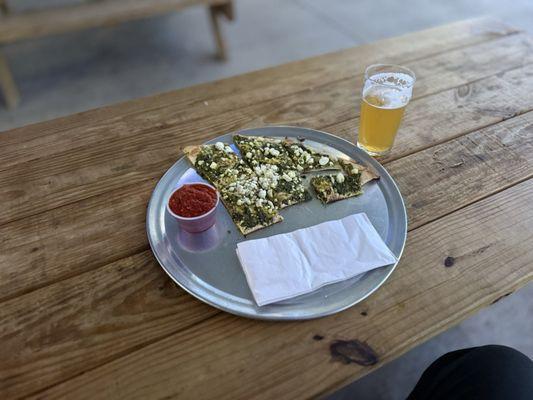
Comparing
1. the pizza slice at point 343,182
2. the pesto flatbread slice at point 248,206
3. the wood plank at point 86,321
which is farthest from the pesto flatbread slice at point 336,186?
the wood plank at point 86,321

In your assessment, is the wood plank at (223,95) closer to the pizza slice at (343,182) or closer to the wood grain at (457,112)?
the wood grain at (457,112)

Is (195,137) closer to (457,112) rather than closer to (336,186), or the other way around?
(336,186)

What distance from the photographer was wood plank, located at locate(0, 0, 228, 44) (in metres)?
1.91

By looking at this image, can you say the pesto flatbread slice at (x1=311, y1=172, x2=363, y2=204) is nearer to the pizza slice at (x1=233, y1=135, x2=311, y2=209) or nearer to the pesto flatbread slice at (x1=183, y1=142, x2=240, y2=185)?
the pizza slice at (x1=233, y1=135, x2=311, y2=209)

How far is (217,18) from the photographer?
2.43 m

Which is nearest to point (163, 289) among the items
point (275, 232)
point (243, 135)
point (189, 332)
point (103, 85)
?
point (189, 332)

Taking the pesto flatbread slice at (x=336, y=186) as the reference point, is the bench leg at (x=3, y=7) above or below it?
below

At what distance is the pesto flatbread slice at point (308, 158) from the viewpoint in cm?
90

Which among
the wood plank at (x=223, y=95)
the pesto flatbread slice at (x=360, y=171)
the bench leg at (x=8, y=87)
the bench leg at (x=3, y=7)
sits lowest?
the bench leg at (x=8, y=87)

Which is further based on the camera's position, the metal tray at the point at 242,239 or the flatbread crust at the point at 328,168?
the flatbread crust at the point at 328,168

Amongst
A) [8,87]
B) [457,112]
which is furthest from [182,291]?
[8,87]

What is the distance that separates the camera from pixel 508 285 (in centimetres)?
71

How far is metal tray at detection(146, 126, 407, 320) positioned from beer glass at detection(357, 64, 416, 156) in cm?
5

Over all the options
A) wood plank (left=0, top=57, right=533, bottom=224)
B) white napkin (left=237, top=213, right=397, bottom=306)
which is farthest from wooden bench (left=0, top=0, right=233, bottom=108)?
white napkin (left=237, top=213, right=397, bottom=306)
